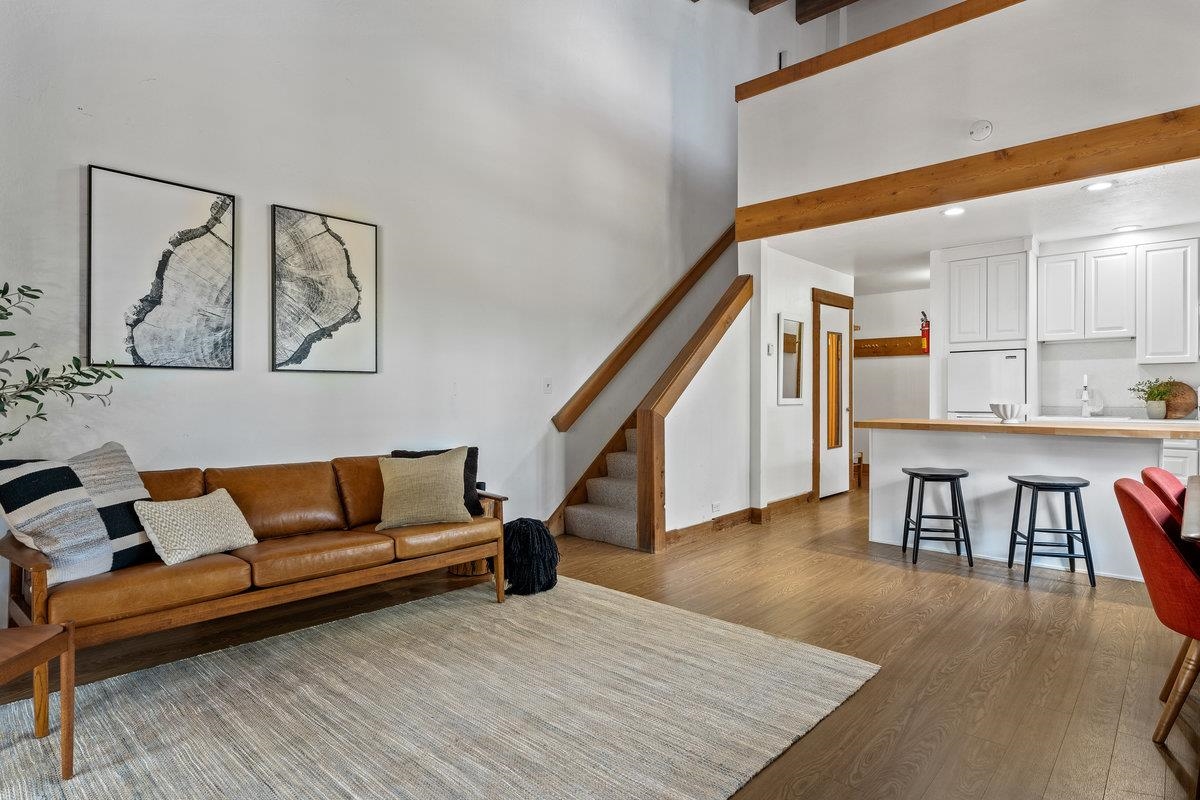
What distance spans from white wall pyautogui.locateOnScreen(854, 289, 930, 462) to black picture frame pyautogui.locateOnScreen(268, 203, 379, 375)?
6.51 meters

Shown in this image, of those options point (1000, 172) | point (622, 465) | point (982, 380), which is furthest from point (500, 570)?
point (982, 380)

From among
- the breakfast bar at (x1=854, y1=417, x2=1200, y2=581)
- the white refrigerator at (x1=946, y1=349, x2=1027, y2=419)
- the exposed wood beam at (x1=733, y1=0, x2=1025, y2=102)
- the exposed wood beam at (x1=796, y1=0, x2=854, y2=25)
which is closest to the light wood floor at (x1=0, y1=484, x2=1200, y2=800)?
the breakfast bar at (x1=854, y1=417, x2=1200, y2=581)

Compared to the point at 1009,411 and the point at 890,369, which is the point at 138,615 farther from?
Answer: the point at 890,369

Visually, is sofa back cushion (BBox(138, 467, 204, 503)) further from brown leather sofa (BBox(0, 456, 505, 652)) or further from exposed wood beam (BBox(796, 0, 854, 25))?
exposed wood beam (BBox(796, 0, 854, 25))

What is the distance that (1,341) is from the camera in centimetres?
301

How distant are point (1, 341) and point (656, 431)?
368cm

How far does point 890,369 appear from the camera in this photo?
28.0ft

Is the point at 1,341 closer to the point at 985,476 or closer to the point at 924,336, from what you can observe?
the point at 985,476

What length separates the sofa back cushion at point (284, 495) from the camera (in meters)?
3.36

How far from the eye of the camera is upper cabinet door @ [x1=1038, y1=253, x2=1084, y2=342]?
5461 millimetres

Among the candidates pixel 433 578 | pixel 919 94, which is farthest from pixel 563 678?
pixel 919 94

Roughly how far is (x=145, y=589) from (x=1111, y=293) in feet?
22.2

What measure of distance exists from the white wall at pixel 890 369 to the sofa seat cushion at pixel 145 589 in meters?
7.56

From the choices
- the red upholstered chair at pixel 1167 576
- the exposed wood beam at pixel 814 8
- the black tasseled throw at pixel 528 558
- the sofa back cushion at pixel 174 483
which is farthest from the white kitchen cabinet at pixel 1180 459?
the exposed wood beam at pixel 814 8
